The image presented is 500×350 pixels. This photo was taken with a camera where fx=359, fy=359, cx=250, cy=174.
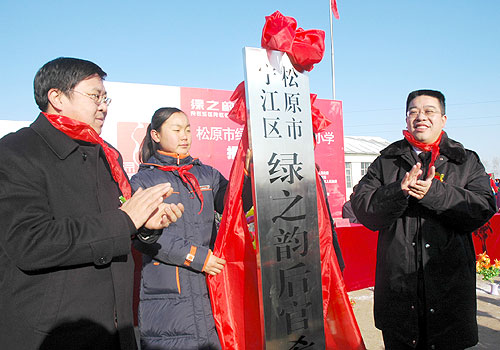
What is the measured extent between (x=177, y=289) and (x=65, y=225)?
2.61 ft

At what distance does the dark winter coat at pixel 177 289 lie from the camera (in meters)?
1.79

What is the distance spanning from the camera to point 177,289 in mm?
1831

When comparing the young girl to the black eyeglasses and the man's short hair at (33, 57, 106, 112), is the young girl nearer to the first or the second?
the black eyeglasses

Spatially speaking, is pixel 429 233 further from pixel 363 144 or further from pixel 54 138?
pixel 363 144

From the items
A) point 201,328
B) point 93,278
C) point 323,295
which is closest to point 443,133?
point 323,295

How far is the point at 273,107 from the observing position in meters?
1.68

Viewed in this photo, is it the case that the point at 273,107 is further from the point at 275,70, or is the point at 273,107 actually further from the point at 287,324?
the point at 287,324

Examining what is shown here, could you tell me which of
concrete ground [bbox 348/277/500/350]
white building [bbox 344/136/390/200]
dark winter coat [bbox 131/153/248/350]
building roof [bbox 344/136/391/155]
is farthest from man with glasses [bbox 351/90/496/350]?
building roof [bbox 344/136/391/155]

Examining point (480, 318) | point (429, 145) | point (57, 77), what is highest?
point (57, 77)

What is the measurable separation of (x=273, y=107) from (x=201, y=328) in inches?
45.4

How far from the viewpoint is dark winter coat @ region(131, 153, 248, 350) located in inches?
70.3

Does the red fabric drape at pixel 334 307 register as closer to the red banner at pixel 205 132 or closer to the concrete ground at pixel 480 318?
the concrete ground at pixel 480 318

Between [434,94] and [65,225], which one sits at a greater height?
[434,94]

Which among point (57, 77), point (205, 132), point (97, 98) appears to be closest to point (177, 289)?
point (97, 98)
